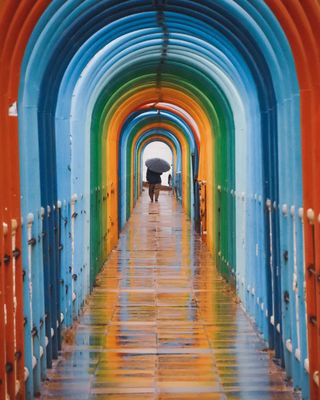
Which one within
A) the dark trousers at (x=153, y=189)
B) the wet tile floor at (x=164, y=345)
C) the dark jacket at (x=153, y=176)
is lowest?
the wet tile floor at (x=164, y=345)

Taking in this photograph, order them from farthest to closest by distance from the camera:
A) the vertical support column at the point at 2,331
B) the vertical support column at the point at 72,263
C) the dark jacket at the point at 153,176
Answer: the dark jacket at the point at 153,176 < the vertical support column at the point at 72,263 < the vertical support column at the point at 2,331

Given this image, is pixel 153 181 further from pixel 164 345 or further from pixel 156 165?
pixel 164 345

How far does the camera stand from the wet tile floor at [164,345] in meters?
5.89

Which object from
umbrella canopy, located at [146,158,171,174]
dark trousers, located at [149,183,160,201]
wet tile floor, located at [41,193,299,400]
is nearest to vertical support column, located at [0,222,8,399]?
wet tile floor, located at [41,193,299,400]

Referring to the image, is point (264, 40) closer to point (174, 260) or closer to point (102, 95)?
point (102, 95)

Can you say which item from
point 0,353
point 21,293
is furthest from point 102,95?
point 0,353

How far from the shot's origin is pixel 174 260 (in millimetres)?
13047

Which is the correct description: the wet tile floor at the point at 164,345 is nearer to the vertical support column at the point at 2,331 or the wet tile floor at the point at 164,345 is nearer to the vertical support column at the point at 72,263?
the vertical support column at the point at 72,263

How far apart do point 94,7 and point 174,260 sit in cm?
653

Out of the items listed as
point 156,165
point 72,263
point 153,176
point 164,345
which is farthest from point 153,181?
point 164,345

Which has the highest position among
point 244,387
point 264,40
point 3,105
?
point 264,40

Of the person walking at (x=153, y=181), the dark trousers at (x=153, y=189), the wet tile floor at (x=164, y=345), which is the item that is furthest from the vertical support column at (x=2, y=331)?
the dark trousers at (x=153, y=189)

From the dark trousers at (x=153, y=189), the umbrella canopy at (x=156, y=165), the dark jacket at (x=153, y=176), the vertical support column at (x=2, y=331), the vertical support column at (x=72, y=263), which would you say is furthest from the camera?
the dark trousers at (x=153, y=189)

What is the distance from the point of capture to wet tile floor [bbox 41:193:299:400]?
5.89 m
